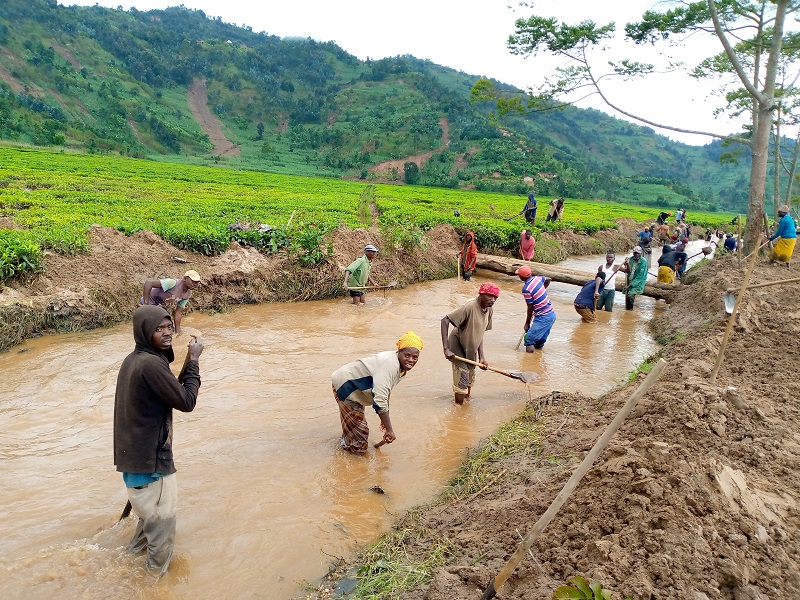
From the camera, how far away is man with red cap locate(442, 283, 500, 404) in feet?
19.1

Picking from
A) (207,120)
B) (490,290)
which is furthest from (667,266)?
(207,120)

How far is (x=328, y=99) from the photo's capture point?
84.6 m

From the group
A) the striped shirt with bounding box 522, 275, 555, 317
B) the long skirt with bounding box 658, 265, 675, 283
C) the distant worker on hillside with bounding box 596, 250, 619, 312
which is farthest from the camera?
the long skirt with bounding box 658, 265, 675, 283

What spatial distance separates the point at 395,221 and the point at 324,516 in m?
10.3

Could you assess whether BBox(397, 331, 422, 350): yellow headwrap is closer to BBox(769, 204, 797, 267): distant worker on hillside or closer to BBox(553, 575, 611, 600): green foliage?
BBox(553, 575, 611, 600): green foliage

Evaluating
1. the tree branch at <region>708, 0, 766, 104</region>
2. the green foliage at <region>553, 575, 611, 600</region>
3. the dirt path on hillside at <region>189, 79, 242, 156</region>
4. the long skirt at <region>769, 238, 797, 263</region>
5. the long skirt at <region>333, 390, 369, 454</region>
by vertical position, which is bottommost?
the long skirt at <region>333, 390, 369, 454</region>

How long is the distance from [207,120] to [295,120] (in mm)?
13567

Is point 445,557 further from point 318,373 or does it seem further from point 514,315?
point 514,315

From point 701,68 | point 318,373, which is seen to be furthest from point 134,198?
point 701,68

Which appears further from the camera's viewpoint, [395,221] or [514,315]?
[395,221]

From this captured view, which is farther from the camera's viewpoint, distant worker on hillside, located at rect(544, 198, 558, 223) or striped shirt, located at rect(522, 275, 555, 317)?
distant worker on hillside, located at rect(544, 198, 558, 223)

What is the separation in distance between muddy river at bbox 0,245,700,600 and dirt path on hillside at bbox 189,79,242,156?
63402 millimetres

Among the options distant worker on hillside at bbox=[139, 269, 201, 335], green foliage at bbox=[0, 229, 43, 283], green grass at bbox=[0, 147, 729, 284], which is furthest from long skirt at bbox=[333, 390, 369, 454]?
green grass at bbox=[0, 147, 729, 284]

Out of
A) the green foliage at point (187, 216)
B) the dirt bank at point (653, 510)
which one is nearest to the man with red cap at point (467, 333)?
the dirt bank at point (653, 510)
